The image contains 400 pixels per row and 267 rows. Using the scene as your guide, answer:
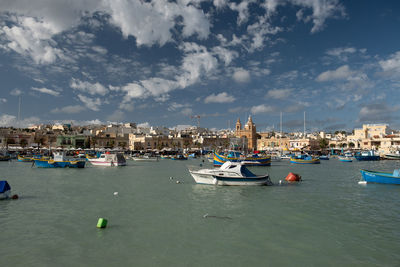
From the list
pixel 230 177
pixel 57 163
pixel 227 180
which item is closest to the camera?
pixel 230 177

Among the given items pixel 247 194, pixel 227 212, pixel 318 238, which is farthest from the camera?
pixel 247 194

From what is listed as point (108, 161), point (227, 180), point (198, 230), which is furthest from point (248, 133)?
point (198, 230)

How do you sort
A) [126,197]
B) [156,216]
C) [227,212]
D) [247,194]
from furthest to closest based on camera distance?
[247,194]
[126,197]
[227,212]
[156,216]

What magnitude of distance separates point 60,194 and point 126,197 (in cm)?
527

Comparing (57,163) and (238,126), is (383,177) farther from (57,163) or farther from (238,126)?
(238,126)

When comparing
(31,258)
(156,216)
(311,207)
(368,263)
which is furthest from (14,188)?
(368,263)

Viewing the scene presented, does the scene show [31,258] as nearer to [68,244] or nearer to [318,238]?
[68,244]

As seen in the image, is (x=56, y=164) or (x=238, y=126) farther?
(x=238, y=126)

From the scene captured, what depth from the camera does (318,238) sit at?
12000mm

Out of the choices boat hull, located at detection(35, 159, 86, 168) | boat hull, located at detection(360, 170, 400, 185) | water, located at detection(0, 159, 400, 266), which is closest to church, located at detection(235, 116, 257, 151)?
boat hull, located at detection(35, 159, 86, 168)

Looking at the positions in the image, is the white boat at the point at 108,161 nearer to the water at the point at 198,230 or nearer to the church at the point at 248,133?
the water at the point at 198,230

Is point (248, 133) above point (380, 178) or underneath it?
above

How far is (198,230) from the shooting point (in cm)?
1281

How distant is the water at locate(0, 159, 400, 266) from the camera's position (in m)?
9.91
